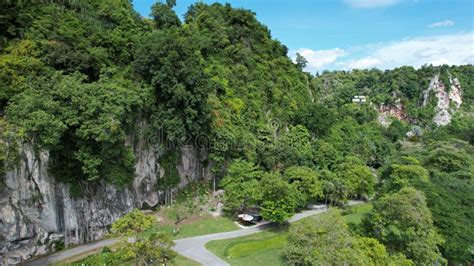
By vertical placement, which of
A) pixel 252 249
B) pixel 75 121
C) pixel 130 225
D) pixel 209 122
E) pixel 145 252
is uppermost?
pixel 75 121

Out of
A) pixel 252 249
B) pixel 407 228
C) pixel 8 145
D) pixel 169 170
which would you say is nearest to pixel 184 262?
pixel 252 249

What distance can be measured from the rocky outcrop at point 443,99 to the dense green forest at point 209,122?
50.0 meters

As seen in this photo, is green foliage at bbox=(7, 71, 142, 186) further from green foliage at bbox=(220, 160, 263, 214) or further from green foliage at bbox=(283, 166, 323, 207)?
green foliage at bbox=(283, 166, 323, 207)

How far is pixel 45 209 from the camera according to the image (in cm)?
2158

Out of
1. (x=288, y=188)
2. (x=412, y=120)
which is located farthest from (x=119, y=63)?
(x=412, y=120)

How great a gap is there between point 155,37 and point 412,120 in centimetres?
9283

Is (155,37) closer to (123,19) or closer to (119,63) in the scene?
(119,63)

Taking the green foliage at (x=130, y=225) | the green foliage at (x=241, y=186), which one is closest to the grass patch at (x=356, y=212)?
the green foliage at (x=241, y=186)

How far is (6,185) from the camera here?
19500 millimetres

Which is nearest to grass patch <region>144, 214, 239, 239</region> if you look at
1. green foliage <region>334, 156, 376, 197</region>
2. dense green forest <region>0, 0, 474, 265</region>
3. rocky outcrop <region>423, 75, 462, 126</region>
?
dense green forest <region>0, 0, 474, 265</region>

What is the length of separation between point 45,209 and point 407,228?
25.7 meters

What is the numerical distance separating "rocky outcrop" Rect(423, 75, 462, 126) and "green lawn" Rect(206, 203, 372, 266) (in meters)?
89.2

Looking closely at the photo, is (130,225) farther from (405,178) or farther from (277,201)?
(405,178)

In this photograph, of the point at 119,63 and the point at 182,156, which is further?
the point at 182,156
